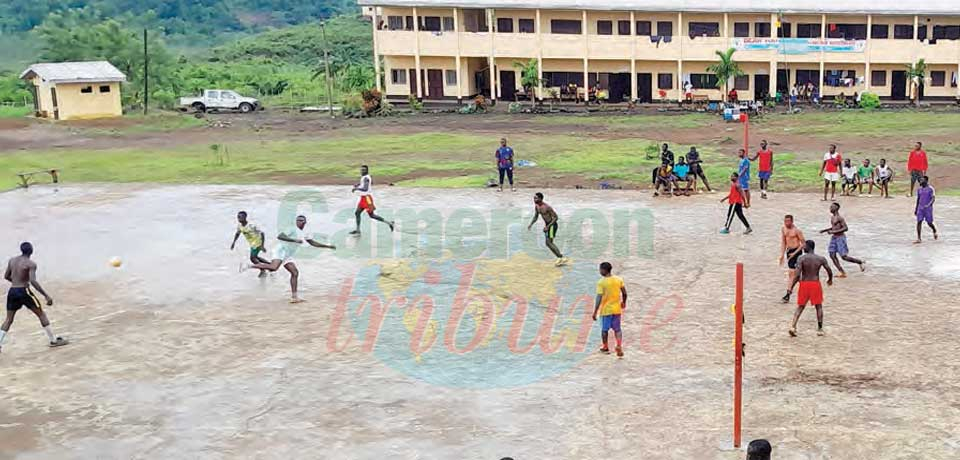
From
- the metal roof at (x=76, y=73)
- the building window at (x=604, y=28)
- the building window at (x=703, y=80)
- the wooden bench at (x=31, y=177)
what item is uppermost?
the building window at (x=604, y=28)

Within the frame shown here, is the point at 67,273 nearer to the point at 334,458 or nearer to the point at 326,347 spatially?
the point at 326,347

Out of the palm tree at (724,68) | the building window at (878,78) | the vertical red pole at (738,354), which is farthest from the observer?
the building window at (878,78)

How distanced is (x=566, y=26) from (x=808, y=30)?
1182 centimetres

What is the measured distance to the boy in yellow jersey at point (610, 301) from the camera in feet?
37.3

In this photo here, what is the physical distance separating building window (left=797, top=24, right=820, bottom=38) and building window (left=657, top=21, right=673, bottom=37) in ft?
20.2

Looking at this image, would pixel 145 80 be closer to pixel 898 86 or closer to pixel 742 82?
pixel 742 82

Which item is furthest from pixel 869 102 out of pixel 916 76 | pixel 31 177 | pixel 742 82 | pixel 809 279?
pixel 809 279

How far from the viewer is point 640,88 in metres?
50.5

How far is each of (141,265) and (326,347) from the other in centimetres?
635

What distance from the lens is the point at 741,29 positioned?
160 ft

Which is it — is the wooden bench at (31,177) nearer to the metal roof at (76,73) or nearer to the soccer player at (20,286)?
the soccer player at (20,286)

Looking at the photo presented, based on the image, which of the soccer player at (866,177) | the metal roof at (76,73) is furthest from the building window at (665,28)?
the soccer player at (866,177)

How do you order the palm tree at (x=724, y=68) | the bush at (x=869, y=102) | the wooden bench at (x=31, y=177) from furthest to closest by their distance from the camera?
the palm tree at (x=724, y=68) → the bush at (x=869, y=102) → the wooden bench at (x=31, y=177)

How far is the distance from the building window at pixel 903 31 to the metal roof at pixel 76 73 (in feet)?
123
